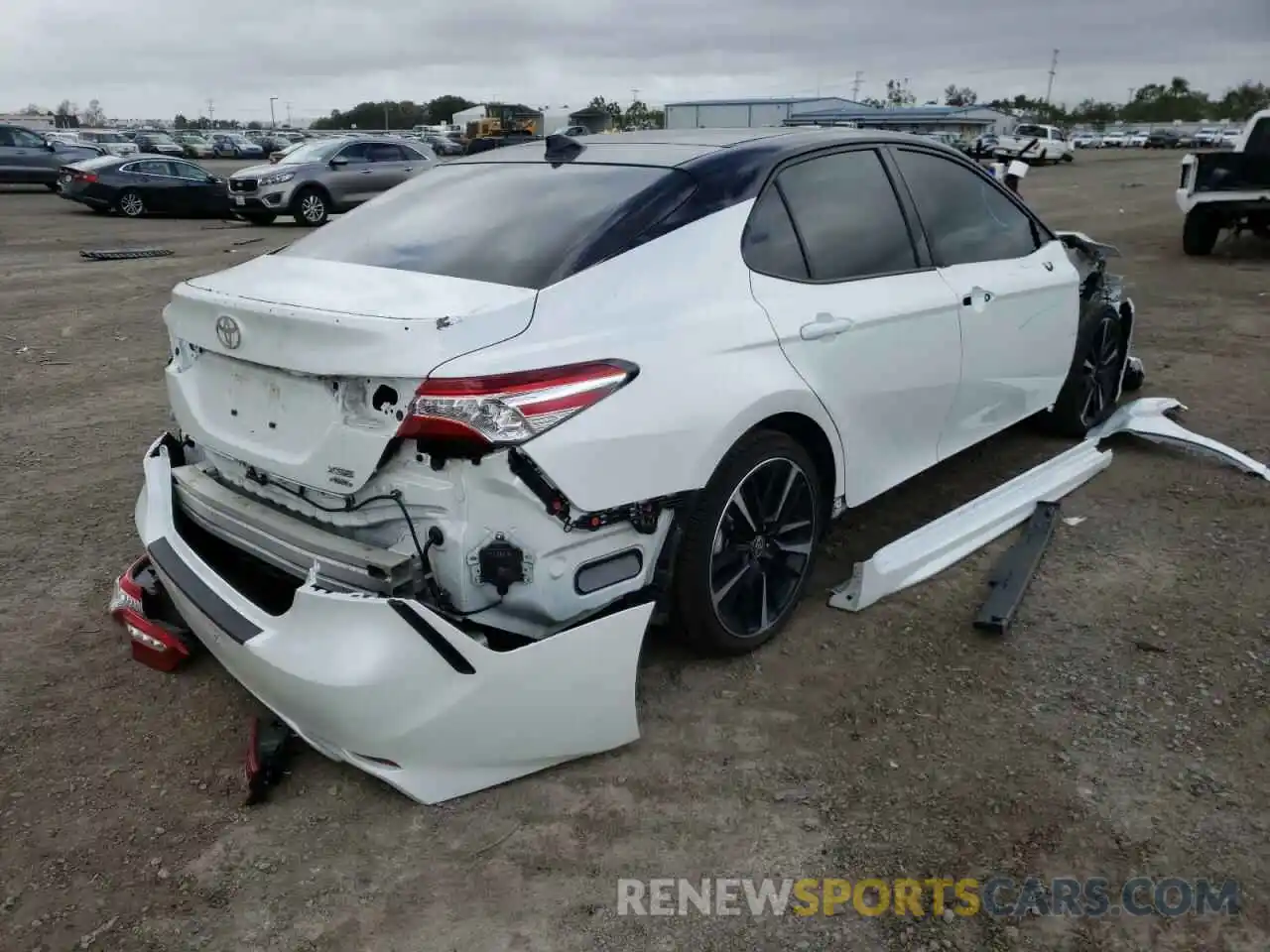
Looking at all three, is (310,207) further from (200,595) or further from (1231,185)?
(200,595)

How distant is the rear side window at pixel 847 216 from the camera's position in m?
3.45

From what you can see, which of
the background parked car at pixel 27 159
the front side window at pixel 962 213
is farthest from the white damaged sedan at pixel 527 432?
the background parked car at pixel 27 159

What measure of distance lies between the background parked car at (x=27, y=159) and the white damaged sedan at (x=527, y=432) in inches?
951

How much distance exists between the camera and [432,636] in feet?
7.88

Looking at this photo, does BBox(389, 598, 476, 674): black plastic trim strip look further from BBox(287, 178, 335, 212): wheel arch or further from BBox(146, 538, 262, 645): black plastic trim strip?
BBox(287, 178, 335, 212): wheel arch

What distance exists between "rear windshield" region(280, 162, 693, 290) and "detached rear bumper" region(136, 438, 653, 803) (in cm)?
99

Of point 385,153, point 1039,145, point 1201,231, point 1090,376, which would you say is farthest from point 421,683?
point 1039,145

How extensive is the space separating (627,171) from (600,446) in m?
1.15

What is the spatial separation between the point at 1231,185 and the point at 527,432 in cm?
1247

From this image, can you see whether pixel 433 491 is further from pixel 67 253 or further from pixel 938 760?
pixel 67 253

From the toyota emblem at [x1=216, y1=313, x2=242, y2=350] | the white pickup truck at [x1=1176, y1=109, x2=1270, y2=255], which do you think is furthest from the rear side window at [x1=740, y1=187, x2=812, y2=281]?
the white pickup truck at [x1=1176, y1=109, x2=1270, y2=255]

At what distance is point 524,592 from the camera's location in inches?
104

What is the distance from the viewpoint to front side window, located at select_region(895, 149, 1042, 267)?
13.2 feet

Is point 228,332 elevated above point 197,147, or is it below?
below
